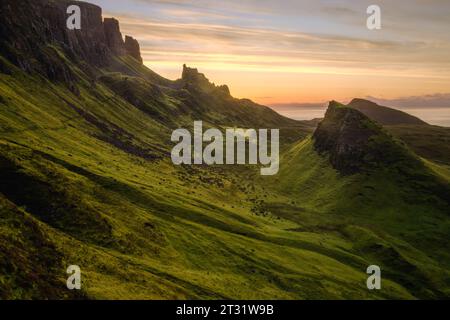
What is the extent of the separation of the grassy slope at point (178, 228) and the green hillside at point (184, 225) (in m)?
0.34

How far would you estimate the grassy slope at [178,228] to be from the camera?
69250 millimetres

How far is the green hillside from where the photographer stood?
67.5 meters

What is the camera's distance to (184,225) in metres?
107

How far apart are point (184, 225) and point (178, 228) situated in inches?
167

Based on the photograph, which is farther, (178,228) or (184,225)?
(184,225)

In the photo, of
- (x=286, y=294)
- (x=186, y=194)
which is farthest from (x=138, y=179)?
(x=286, y=294)

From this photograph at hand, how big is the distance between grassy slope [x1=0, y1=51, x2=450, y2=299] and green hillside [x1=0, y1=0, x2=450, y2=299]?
0.34 m

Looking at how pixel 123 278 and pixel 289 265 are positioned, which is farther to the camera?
pixel 289 265

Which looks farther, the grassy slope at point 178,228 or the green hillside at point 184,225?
the grassy slope at point 178,228

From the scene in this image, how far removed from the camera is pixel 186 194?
139500 millimetres

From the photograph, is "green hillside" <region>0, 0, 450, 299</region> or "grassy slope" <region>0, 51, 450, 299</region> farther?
"grassy slope" <region>0, 51, 450, 299</region>
